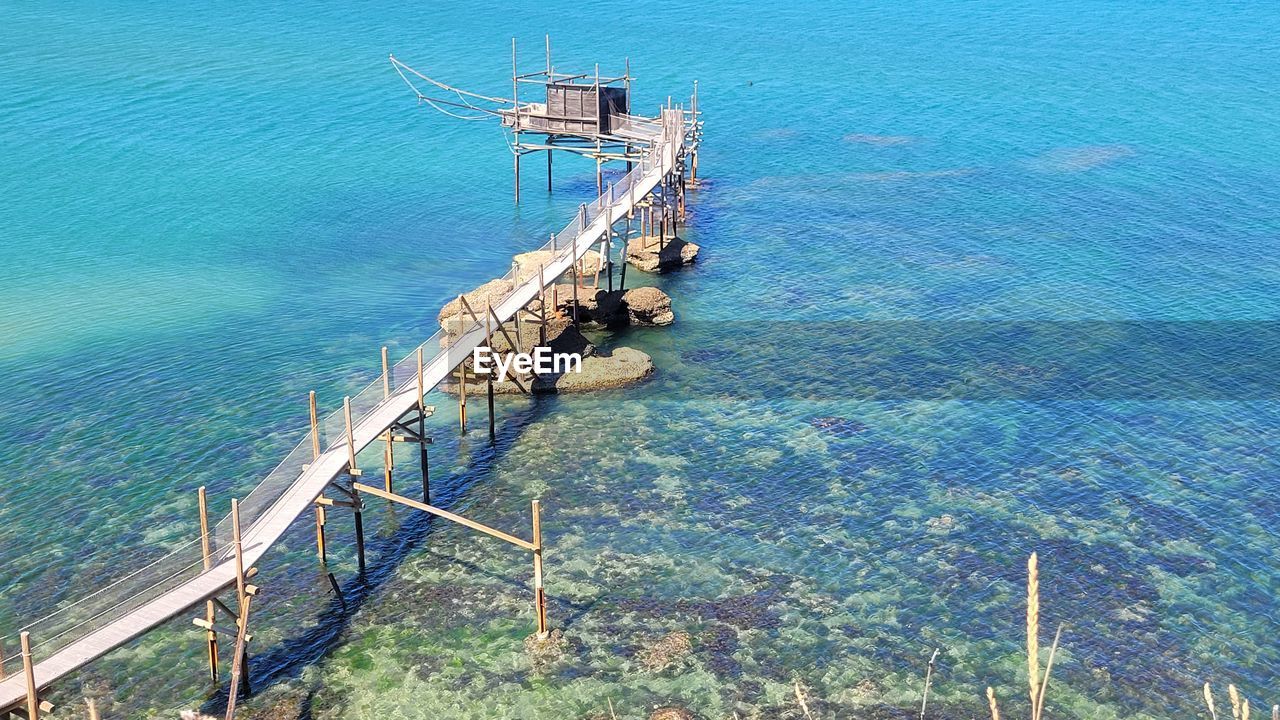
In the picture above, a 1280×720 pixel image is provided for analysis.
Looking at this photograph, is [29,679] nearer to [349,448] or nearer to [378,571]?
[349,448]

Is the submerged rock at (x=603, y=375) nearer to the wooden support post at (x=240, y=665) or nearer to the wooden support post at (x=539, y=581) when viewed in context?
the wooden support post at (x=539, y=581)

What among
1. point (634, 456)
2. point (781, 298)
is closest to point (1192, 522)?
point (634, 456)

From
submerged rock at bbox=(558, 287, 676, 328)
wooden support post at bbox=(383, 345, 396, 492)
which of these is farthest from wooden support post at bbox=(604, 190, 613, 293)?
wooden support post at bbox=(383, 345, 396, 492)

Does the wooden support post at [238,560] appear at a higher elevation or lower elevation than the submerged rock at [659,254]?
higher

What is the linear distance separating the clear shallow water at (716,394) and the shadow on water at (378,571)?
0.17m

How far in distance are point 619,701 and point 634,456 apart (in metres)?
13.4

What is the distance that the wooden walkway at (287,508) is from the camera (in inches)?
1072

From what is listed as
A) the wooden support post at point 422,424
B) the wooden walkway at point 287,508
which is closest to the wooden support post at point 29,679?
the wooden walkway at point 287,508

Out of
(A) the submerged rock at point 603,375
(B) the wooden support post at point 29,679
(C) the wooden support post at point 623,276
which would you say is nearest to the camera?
(B) the wooden support post at point 29,679

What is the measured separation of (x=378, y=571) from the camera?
36.9 metres

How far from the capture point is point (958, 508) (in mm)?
40500

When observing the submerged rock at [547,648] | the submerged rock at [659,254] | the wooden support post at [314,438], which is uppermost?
the wooden support post at [314,438]

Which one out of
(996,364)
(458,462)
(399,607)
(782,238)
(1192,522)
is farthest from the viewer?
(782,238)

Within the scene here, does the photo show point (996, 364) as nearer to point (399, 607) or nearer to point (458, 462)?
point (458, 462)
